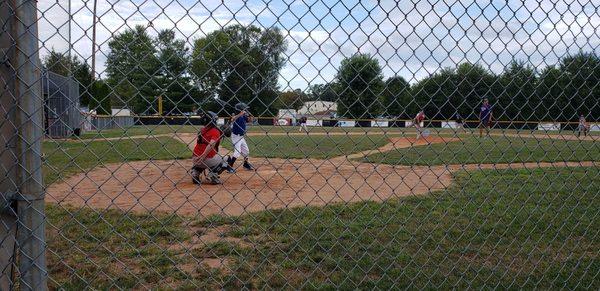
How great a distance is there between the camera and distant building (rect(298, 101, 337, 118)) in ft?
8.79

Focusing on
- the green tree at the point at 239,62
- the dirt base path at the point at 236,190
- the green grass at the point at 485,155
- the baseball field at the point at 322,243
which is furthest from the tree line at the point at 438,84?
the green grass at the point at 485,155

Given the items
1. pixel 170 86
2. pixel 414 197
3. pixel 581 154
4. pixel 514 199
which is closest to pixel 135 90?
pixel 170 86

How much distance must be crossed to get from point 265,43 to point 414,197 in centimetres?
487

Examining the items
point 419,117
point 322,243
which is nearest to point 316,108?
point 419,117

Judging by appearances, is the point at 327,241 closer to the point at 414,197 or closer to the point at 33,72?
the point at 414,197

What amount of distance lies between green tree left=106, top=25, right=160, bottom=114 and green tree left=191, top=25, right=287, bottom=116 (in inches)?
8.1

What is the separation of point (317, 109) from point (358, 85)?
11.3 inches

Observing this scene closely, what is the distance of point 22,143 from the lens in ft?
7.57

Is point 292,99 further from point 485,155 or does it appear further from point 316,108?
point 485,155

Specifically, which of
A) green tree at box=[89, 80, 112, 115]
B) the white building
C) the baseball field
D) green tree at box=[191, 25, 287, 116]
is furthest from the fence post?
the white building

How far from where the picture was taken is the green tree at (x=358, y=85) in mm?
2775

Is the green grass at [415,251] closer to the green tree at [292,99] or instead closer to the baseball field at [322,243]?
the baseball field at [322,243]

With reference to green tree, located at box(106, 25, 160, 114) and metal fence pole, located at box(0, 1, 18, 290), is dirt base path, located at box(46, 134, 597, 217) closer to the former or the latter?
green tree, located at box(106, 25, 160, 114)

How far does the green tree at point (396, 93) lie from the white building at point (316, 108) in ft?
1.27
